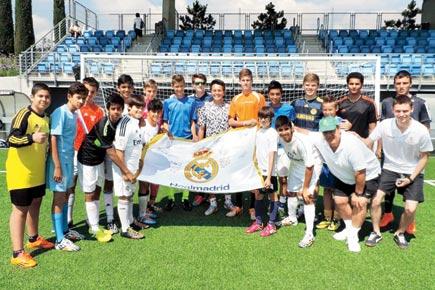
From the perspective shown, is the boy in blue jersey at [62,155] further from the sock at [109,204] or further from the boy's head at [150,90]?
the boy's head at [150,90]

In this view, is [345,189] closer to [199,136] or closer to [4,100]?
[199,136]

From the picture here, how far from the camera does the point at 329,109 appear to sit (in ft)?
14.6

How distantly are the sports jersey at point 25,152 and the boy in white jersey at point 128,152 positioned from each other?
83 cm

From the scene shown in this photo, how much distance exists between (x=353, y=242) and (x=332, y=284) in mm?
999

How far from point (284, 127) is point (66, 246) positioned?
280cm

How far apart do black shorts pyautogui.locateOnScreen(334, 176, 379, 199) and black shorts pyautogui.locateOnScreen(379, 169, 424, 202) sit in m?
0.14

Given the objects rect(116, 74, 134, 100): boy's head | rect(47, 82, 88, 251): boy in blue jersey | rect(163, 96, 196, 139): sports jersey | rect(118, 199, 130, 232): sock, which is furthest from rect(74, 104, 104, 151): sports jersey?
rect(163, 96, 196, 139): sports jersey

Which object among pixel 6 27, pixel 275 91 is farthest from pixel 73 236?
pixel 6 27

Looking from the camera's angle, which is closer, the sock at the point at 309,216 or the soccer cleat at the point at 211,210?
the sock at the point at 309,216

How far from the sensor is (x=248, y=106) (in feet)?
17.6

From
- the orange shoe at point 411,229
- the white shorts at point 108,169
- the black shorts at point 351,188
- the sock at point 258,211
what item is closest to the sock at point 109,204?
the white shorts at point 108,169

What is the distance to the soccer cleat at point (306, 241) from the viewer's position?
444cm

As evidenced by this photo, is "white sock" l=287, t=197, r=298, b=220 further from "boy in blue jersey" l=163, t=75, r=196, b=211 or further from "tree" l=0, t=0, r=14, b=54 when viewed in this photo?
"tree" l=0, t=0, r=14, b=54

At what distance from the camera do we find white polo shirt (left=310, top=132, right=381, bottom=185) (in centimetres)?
416
